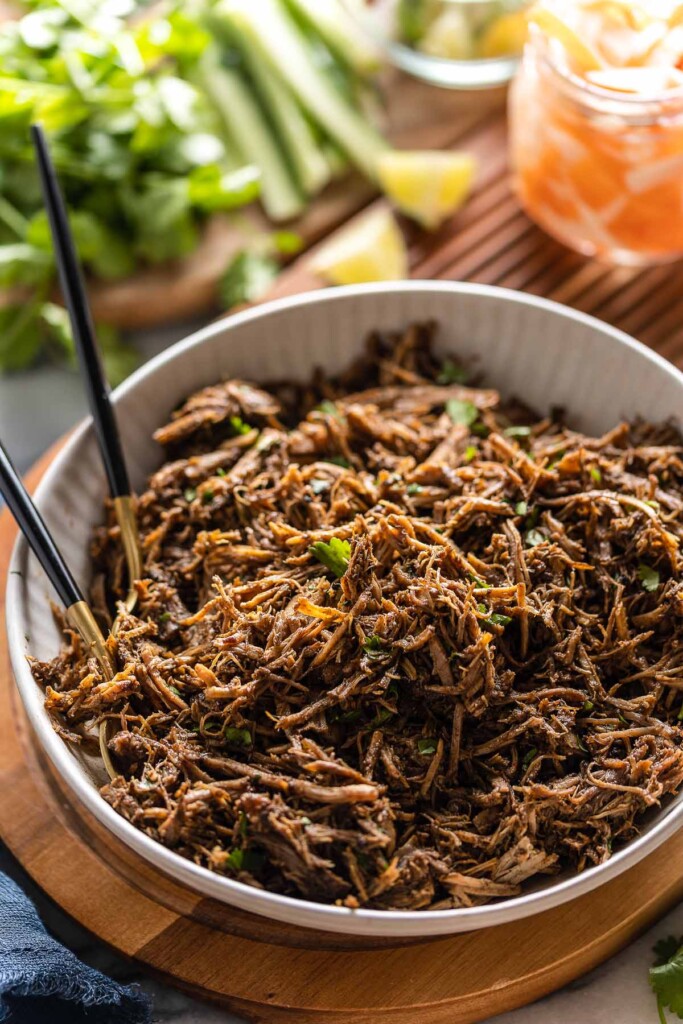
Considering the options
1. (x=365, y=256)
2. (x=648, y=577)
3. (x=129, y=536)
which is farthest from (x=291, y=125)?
(x=648, y=577)

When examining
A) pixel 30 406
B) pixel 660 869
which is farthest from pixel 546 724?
pixel 30 406

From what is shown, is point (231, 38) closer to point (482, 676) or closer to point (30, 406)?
point (30, 406)

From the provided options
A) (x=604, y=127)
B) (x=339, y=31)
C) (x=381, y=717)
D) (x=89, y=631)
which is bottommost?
(x=381, y=717)

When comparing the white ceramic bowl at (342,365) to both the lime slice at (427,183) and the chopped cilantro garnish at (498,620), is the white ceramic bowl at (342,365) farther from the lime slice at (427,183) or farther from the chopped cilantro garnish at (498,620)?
the chopped cilantro garnish at (498,620)

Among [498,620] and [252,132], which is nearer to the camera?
[498,620]

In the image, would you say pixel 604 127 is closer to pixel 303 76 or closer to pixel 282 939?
pixel 303 76

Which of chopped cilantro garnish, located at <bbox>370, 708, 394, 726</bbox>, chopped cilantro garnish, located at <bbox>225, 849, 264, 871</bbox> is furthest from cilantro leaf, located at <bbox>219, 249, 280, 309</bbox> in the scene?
chopped cilantro garnish, located at <bbox>225, 849, 264, 871</bbox>
